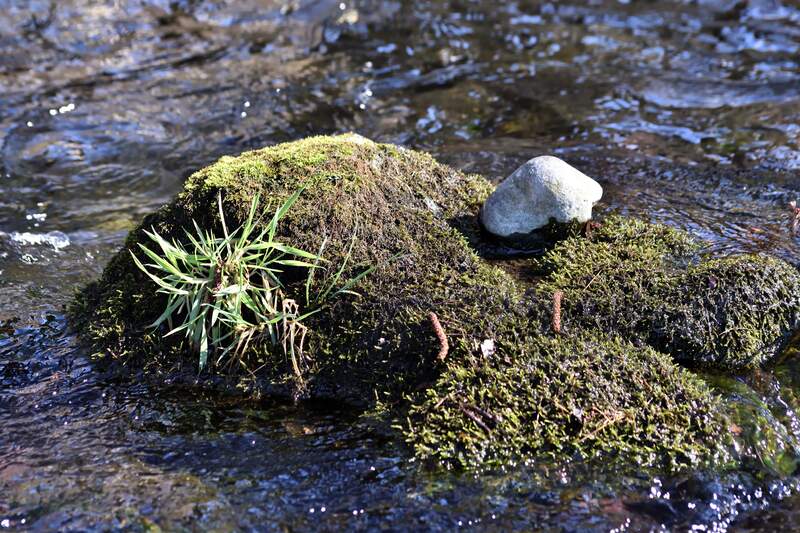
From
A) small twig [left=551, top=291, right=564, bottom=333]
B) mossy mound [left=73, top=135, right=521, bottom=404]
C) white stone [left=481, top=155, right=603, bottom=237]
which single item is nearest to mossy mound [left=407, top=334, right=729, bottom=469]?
small twig [left=551, top=291, right=564, bottom=333]

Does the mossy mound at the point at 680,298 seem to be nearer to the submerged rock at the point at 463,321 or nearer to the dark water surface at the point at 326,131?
the submerged rock at the point at 463,321

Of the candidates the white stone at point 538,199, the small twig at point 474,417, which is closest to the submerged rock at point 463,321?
the small twig at point 474,417

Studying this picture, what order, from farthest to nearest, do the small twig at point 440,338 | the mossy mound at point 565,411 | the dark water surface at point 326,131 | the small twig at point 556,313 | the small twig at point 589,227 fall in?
the small twig at point 589,227
the small twig at point 556,313
the small twig at point 440,338
the mossy mound at point 565,411
the dark water surface at point 326,131

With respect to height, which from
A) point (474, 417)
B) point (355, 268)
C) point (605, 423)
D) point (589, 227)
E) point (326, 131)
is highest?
point (355, 268)

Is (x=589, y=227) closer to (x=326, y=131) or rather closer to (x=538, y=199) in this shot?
(x=538, y=199)

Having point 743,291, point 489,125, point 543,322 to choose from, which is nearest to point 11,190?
point 489,125

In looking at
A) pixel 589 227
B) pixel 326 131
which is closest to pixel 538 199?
pixel 589 227
